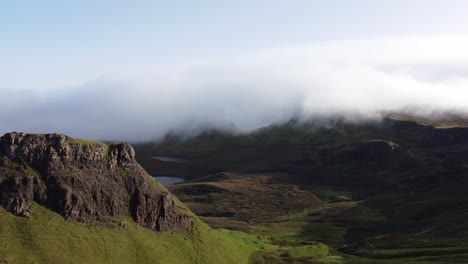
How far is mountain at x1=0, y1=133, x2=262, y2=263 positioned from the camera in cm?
15350

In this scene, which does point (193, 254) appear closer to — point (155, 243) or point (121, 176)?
point (155, 243)

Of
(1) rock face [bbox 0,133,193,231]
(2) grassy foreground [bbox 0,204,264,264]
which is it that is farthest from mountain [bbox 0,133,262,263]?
(2) grassy foreground [bbox 0,204,264,264]

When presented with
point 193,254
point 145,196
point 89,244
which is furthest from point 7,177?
point 193,254

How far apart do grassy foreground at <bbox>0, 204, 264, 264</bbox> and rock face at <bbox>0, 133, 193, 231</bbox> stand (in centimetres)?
356

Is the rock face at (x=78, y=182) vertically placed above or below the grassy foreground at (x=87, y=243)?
above

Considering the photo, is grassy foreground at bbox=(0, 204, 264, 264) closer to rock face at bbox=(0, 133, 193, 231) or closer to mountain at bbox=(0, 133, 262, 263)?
mountain at bbox=(0, 133, 262, 263)

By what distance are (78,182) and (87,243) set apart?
72.4 feet

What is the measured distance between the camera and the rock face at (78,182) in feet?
532

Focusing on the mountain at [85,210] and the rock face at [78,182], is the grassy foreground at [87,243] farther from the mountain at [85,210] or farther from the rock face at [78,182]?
the rock face at [78,182]

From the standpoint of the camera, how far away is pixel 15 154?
544 ft

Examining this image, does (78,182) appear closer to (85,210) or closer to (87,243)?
(85,210)

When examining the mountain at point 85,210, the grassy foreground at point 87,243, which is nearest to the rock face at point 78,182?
the mountain at point 85,210

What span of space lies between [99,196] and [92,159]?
1303 cm

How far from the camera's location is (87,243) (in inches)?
6270
